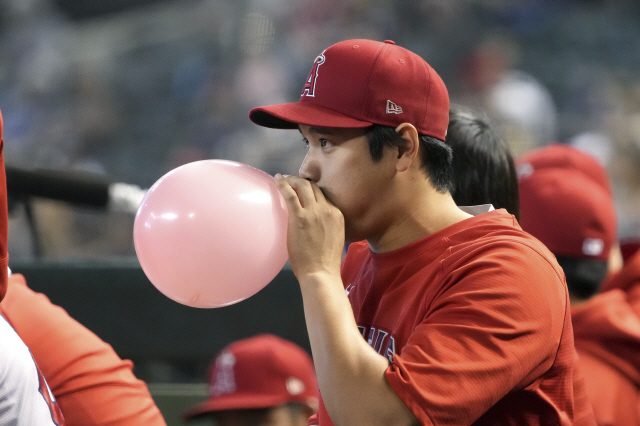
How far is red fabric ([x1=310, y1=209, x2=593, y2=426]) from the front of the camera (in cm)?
120

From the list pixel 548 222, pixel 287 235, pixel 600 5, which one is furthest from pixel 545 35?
pixel 287 235

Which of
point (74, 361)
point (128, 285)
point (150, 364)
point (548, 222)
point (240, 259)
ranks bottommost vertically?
point (150, 364)

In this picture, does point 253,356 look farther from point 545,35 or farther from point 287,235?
point 545,35

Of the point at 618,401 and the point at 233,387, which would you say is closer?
the point at 618,401

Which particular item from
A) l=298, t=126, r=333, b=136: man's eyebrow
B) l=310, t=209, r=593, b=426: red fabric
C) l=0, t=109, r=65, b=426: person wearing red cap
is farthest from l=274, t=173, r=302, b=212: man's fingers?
l=0, t=109, r=65, b=426: person wearing red cap

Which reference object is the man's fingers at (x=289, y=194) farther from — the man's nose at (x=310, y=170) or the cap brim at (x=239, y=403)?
the cap brim at (x=239, y=403)

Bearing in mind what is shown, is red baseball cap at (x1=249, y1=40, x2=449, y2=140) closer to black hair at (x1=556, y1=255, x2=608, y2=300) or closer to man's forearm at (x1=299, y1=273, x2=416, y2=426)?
man's forearm at (x1=299, y1=273, x2=416, y2=426)

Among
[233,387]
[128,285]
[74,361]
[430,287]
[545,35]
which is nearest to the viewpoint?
[430,287]

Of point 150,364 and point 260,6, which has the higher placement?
point 260,6

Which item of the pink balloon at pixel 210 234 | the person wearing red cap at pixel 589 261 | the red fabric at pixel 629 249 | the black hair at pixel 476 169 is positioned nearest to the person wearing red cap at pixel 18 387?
the pink balloon at pixel 210 234

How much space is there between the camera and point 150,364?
346 centimetres

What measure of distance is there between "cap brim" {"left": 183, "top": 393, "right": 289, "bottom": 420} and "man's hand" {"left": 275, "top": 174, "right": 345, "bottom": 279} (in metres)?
1.34

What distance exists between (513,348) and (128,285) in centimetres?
252

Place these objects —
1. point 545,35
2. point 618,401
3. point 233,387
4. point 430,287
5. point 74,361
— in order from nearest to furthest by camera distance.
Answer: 1. point 430,287
2. point 74,361
3. point 618,401
4. point 233,387
5. point 545,35
